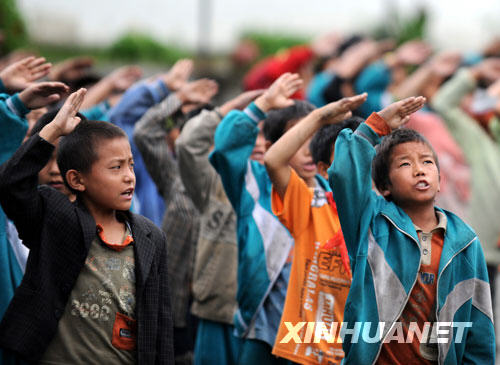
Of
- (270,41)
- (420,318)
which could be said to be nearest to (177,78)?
(420,318)

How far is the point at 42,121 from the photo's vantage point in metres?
3.13

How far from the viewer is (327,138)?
11.4 feet

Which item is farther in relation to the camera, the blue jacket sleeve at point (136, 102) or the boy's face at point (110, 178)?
the blue jacket sleeve at point (136, 102)

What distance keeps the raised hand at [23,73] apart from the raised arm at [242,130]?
0.96 meters

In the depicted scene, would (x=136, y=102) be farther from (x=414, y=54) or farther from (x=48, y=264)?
(x=414, y=54)

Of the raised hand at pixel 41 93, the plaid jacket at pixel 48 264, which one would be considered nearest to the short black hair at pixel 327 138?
the plaid jacket at pixel 48 264

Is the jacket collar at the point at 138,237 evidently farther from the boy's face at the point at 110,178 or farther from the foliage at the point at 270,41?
the foliage at the point at 270,41

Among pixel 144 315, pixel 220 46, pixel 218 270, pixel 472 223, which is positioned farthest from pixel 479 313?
pixel 220 46

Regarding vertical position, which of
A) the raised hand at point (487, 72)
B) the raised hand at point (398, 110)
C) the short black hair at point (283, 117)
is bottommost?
the raised hand at point (398, 110)

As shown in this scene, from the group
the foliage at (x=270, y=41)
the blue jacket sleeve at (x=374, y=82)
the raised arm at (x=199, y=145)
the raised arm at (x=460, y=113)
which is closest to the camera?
the raised arm at (x=199, y=145)

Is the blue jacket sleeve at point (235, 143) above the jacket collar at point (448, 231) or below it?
above

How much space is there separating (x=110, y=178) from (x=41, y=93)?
54cm

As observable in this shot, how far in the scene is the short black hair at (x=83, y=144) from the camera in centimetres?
289

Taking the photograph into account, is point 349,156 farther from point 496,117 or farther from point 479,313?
point 496,117
